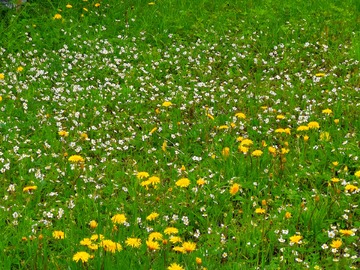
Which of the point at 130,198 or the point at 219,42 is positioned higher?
the point at 219,42

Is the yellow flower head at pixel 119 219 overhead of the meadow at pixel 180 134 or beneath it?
beneath

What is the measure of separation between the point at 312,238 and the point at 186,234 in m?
1.02

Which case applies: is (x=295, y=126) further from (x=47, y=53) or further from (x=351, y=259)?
(x=47, y=53)

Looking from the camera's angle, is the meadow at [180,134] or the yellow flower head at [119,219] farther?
the meadow at [180,134]

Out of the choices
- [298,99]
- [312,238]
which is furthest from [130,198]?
[298,99]

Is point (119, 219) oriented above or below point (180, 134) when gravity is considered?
below

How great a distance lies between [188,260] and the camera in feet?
9.61

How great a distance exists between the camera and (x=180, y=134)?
5230 mm

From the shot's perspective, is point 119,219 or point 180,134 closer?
point 119,219

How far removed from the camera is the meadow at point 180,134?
3299 millimetres

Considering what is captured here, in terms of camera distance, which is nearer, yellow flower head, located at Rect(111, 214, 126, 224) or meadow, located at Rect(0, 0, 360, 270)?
yellow flower head, located at Rect(111, 214, 126, 224)

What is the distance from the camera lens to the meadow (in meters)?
3.30

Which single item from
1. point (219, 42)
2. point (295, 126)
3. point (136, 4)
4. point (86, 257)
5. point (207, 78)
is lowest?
point (86, 257)

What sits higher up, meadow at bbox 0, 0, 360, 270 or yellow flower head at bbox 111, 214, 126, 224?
meadow at bbox 0, 0, 360, 270
